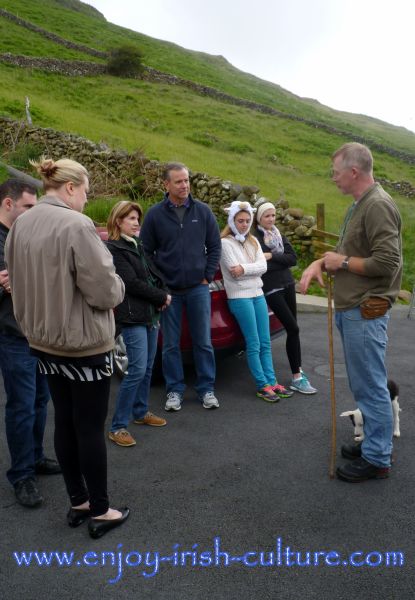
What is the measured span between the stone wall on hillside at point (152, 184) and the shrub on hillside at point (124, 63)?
28.3m

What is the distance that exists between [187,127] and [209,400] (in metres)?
25.8

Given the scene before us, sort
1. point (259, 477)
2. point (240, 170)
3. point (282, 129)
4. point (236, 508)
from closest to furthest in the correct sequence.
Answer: point (236, 508), point (259, 477), point (240, 170), point (282, 129)

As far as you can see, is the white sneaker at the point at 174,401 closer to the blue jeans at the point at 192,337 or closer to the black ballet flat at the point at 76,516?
the blue jeans at the point at 192,337

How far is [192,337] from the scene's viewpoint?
15.4 ft

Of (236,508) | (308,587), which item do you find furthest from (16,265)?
(308,587)

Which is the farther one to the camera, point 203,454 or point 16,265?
point 203,454

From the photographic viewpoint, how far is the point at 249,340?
486 cm

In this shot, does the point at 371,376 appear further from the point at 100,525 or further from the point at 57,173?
the point at 57,173

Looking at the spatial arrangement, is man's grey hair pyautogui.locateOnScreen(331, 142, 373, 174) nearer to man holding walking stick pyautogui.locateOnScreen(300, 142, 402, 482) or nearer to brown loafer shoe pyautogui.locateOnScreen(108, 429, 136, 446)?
man holding walking stick pyautogui.locateOnScreen(300, 142, 402, 482)

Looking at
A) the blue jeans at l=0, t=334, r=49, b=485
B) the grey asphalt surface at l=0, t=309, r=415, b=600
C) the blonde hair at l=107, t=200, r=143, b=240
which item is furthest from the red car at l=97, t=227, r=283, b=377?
the blue jeans at l=0, t=334, r=49, b=485

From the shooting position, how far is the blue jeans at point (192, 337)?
15.1 ft

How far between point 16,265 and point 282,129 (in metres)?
35.1

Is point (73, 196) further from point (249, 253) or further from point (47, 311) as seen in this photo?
point (249, 253)

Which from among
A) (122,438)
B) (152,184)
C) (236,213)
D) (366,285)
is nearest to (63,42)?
(152,184)
